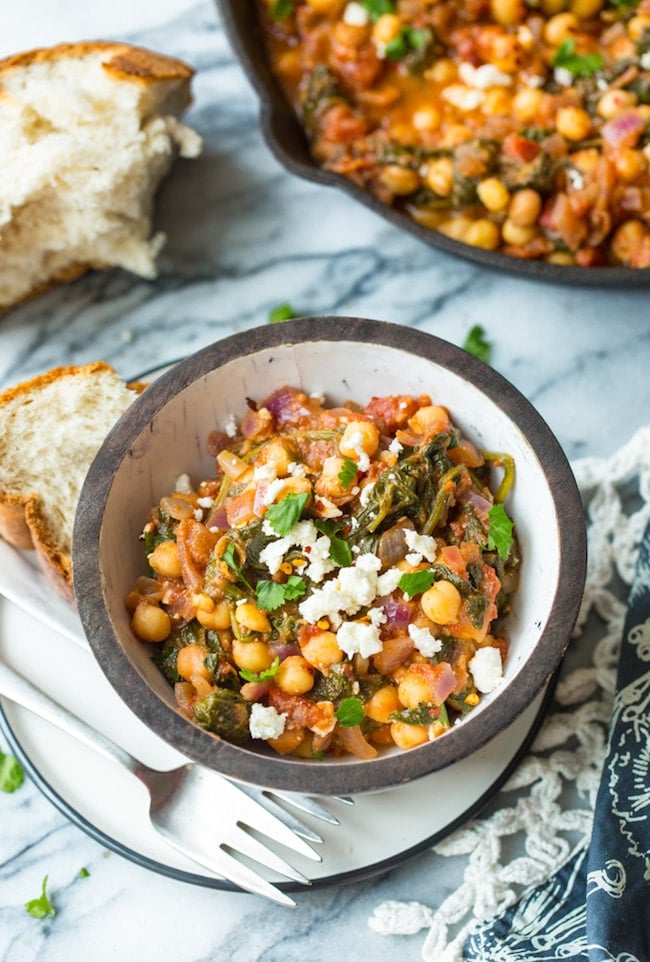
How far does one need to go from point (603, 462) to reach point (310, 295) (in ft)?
4.65

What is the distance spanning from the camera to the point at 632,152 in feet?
15.0

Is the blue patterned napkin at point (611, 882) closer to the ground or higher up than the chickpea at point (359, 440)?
closer to the ground

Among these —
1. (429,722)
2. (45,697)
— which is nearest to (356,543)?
(429,722)

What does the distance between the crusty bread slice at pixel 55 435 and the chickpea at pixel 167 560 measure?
603 millimetres

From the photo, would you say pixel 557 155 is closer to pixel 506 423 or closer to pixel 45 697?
pixel 506 423

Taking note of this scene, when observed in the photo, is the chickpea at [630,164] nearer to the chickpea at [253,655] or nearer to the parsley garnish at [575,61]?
the parsley garnish at [575,61]

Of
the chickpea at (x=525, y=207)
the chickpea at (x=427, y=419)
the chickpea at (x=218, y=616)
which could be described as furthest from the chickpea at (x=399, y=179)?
the chickpea at (x=218, y=616)

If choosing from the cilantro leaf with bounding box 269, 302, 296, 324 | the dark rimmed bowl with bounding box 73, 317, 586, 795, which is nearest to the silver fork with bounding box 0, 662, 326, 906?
the dark rimmed bowl with bounding box 73, 317, 586, 795

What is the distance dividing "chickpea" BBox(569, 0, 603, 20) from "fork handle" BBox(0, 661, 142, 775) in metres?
3.53

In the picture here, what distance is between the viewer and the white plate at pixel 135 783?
12.0 feet

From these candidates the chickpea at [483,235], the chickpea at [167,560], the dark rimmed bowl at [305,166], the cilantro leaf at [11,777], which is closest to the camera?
the chickpea at [167,560]

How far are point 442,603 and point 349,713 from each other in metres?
0.41

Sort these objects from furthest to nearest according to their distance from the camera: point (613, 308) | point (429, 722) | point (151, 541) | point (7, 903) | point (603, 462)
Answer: point (613, 308)
point (603, 462)
point (7, 903)
point (151, 541)
point (429, 722)

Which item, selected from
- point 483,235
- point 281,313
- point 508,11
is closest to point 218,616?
point 281,313
